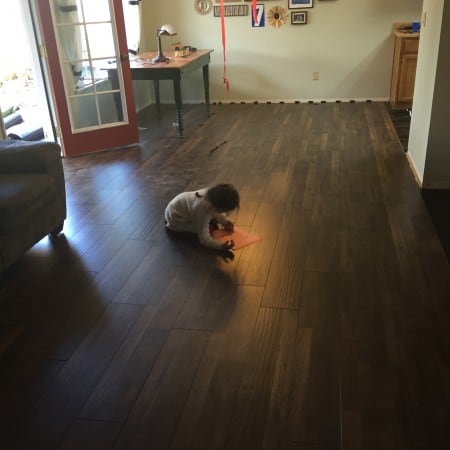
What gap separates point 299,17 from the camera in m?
6.70

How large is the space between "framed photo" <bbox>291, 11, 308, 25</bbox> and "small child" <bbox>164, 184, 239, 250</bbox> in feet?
14.5

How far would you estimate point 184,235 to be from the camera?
3.30m

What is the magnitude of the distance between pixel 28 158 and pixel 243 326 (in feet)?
5.85

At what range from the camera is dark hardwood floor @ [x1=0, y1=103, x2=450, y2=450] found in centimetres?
185

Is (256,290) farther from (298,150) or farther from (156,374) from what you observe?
(298,150)

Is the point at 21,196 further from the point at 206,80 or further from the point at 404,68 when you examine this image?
the point at 404,68

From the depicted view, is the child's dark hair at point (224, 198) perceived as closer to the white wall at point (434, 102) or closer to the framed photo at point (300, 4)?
the white wall at point (434, 102)

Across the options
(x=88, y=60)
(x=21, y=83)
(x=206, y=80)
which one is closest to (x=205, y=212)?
(x=88, y=60)

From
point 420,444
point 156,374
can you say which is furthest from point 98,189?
point 420,444

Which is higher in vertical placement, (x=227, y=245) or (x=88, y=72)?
(x=88, y=72)

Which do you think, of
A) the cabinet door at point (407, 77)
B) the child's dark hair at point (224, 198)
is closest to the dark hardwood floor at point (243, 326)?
the child's dark hair at point (224, 198)

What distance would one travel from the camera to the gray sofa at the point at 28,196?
284 centimetres

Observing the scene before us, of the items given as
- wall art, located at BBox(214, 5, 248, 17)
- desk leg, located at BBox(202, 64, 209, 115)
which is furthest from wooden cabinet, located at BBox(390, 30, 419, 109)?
desk leg, located at BBox(202, 64, 209, 115)

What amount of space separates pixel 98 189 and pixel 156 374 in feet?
7.91
